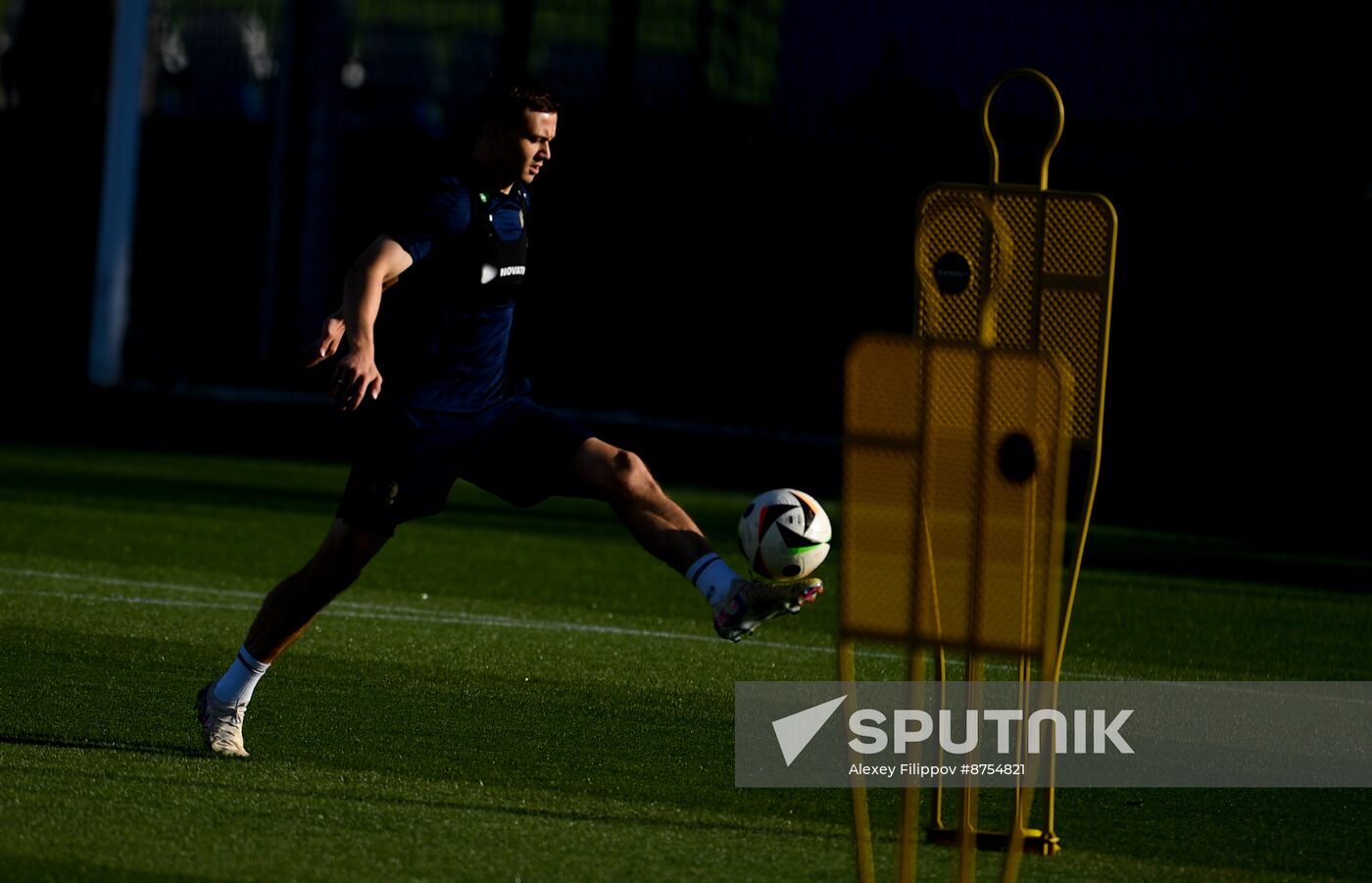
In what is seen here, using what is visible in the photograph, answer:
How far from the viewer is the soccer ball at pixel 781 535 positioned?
5566 mm

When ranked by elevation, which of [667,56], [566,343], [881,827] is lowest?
[881,827]

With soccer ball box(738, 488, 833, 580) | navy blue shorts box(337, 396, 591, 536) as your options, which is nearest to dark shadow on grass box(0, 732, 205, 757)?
navy blue shorts box(337, 396, 591, 536)

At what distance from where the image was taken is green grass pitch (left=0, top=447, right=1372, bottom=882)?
5.14 metres

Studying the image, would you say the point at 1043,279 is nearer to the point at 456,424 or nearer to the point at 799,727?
the point at 456,424

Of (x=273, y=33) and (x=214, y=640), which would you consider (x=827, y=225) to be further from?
(x=214, y=640)

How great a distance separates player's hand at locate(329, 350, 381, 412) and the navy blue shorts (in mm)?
696

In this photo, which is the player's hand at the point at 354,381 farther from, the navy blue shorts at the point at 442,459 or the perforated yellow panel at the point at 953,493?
the perforated yellow panel at the point at 953,493

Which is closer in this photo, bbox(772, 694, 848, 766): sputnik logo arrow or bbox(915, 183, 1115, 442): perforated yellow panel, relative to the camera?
bbox(915, 183, 1115, 442): perforated yellow panel

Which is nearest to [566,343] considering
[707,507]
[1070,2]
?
[707,507]

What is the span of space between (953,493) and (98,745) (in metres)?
3.11

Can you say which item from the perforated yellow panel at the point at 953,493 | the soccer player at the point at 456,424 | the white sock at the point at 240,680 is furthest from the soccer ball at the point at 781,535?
the white sock at the point at 240,680

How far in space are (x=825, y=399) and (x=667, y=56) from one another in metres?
3.33

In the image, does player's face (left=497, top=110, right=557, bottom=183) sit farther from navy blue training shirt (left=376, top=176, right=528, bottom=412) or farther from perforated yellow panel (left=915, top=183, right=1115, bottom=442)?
perforated yellow panel (left=915, top=183, right=1115, bottom=442)

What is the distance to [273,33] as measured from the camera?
762 inches
